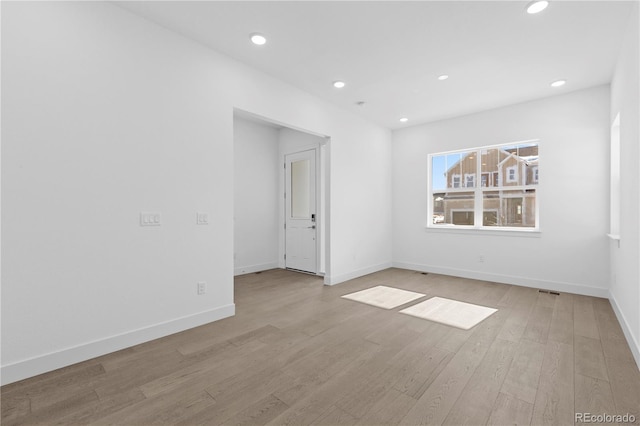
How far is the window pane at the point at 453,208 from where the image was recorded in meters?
5.39

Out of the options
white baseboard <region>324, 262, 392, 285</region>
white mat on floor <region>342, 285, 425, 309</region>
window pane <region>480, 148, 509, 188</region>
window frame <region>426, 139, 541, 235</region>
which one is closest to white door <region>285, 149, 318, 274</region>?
white baseboard <region>324, 262, 392, 285</region>

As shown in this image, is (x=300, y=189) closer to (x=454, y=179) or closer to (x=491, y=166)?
(x=454, y=179)

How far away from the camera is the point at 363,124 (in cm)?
546

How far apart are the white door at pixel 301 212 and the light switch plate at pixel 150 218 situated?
316 centimetres

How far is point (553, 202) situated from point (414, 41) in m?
3.28

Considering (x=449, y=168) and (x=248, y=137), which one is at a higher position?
(x=248, y=137)

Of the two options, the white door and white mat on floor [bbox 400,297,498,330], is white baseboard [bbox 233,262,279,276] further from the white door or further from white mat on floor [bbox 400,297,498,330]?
white mat on floor [bbox 400,297,498,330]

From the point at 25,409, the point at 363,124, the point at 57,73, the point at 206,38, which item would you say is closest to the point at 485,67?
the point at 363,124

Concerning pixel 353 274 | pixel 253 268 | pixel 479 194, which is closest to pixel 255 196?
pixel 253 268

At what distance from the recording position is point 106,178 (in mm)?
2475

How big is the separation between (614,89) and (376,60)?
115 inches

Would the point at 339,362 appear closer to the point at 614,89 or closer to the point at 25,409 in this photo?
the point at 25,409

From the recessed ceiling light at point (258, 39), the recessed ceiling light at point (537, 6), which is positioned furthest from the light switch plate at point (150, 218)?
the recessed ceiling light at point (537, 6)

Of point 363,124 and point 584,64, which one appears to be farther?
point 363,124
